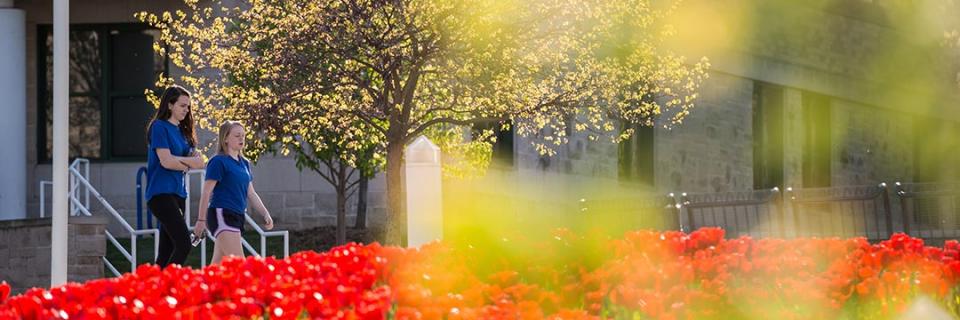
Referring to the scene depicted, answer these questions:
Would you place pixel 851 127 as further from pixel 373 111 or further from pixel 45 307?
pixel 45 307

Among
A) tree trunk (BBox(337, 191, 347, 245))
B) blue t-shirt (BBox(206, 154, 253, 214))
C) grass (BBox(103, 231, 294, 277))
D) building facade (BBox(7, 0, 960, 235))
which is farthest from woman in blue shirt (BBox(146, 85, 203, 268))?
building facade (BBox(7, 0, 960, 235))

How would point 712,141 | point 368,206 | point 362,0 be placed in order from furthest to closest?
point 712,141, point 368,206, point 362,0

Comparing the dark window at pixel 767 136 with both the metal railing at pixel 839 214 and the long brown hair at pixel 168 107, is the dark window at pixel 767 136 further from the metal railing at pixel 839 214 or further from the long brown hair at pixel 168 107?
the long brown hair at pixel 168 107

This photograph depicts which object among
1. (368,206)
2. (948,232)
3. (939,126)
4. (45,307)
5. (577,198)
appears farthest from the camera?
(939,126)

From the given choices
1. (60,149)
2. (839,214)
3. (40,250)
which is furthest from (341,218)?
→ (60,149)

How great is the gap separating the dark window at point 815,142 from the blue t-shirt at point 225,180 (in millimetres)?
25118

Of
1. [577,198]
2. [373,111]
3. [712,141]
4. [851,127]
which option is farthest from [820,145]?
[373,111]

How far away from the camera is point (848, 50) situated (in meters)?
37.7

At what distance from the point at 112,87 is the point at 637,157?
9.44 m

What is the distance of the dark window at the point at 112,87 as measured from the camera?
24719 mm

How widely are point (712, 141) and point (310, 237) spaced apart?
39.0 ft

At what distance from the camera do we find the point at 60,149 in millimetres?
9648

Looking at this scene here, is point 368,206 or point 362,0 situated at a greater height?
point 362,0

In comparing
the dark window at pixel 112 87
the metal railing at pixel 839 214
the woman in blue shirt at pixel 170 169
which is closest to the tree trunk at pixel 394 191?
the metal railing at pixel 839 214
